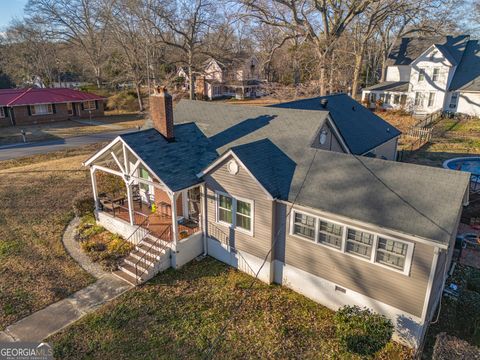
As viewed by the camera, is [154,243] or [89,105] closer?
[154,243]

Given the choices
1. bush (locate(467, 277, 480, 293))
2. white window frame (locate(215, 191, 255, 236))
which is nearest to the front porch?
white window frame (locate(215, 191, 255, 236))

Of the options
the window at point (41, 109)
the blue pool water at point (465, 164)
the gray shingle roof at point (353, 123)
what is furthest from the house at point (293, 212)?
the window at point (41, 109)

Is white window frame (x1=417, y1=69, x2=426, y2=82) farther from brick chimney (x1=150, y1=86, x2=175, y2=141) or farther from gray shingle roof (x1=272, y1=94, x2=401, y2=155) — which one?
brick chimney (x1=150, y1=86, x2=175, y2=141)

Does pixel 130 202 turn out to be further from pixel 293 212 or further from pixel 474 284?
pixel 474 284

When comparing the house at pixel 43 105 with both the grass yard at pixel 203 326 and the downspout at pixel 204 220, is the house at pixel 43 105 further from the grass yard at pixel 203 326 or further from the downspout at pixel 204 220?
the grass yard at pixel 203 326

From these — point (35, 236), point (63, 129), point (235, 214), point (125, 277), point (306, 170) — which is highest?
point (306, 170)

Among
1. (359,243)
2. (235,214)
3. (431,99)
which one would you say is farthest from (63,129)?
(431,99)

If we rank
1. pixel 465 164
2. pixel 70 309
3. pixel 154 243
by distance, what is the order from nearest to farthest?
pixel 70 309 < pixel 154 243 < pixel 465 164
